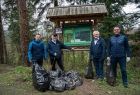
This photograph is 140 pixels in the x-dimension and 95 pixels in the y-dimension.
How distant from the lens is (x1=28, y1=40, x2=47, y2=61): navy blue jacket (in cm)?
1209

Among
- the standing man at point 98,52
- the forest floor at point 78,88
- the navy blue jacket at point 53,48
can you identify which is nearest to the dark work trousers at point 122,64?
the forest floor at point 78,88

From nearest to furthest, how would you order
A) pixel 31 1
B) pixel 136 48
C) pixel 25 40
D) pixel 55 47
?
pixel 55 47 < pixel 25 40 < pixel 136 48 < pixel 31 1

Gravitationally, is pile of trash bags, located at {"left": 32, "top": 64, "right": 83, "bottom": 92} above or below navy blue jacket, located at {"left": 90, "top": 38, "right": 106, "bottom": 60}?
below

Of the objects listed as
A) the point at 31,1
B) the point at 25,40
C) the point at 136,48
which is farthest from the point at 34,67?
the point at 31,1

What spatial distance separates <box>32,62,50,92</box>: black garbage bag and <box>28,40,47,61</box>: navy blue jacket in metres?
0.90

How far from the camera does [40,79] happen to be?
11.0 metres

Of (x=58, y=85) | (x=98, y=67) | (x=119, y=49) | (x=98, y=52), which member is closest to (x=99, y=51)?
(x=98, y=52)

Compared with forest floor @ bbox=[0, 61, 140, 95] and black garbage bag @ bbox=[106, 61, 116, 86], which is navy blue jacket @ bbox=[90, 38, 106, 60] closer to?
black garbage bag @ bbox=[106, 61, 116, 86]

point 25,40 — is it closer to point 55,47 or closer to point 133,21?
point 55,47

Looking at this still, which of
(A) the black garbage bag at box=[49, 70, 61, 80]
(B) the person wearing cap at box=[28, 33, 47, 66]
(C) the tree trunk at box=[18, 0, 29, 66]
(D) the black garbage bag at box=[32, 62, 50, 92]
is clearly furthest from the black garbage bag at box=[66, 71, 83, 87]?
(C) the tree trunk at box=[18, 0, 29, 66]

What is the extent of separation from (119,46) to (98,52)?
0.99m

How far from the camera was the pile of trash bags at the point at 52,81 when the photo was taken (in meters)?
11.0

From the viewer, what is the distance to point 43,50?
Result: 1241 centimetres

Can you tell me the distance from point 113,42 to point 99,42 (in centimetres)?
73
